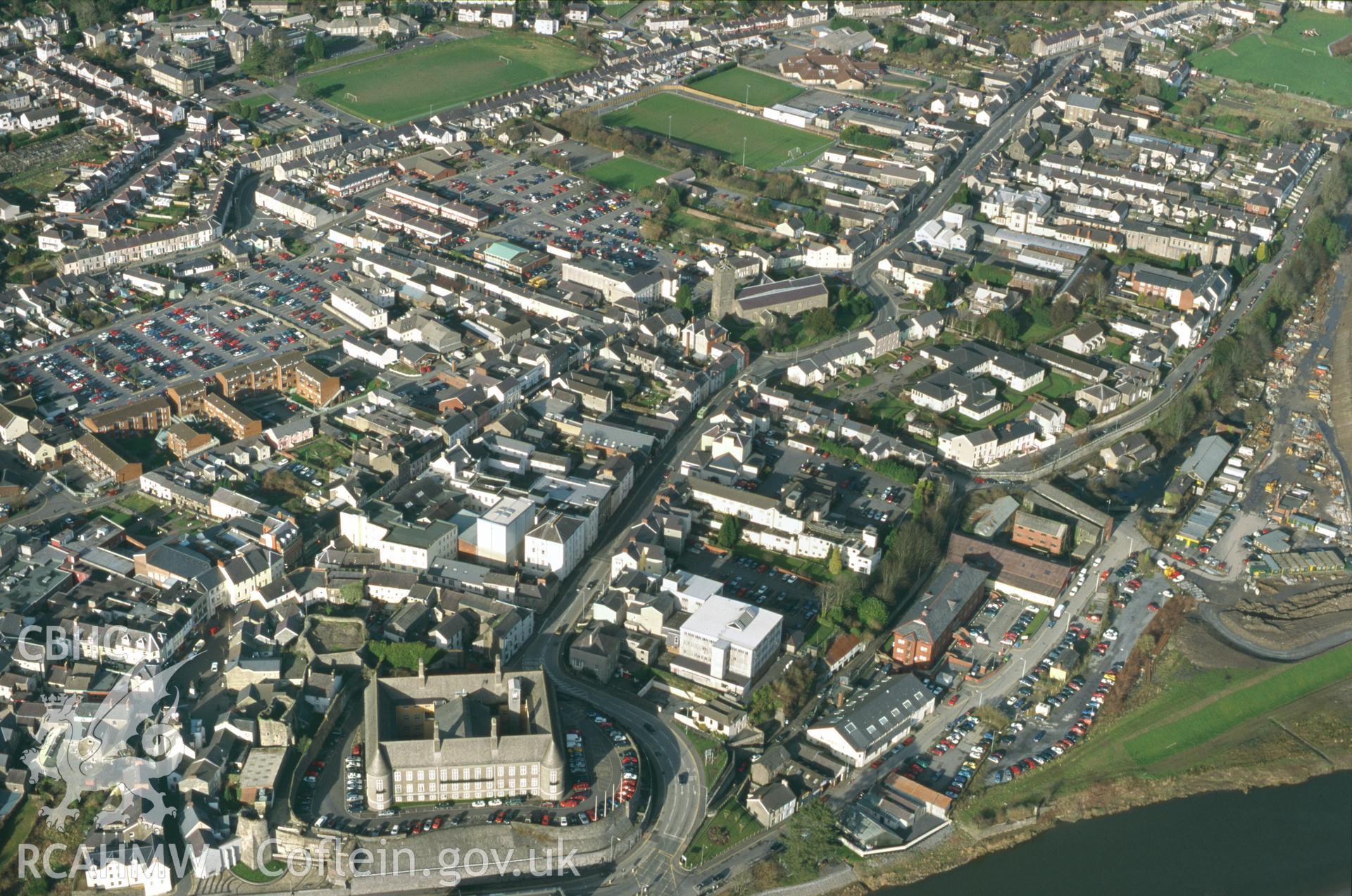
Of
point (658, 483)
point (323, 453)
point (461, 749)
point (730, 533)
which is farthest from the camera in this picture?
point (323, 453)

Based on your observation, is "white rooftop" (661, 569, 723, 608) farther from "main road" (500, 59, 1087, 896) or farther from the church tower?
the church tower

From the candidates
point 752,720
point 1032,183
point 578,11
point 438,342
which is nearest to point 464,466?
point 438,342

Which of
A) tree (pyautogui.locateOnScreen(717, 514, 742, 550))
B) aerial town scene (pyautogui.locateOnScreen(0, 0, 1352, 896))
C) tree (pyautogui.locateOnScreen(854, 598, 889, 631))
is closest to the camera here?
aerial town scene (pyautogui.locateOnScreen(0, 0, 1352, 896))

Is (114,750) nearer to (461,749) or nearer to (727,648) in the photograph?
(461,749)

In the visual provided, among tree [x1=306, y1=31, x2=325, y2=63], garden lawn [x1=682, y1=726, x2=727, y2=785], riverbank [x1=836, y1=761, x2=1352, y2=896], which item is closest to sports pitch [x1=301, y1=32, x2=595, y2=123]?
tree [x1=306, y1=31, x2=325, y2=63]

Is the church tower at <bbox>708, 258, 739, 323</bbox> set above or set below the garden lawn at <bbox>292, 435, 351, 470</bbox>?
above

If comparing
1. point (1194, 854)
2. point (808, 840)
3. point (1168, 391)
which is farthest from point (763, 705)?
point (1168, 391)

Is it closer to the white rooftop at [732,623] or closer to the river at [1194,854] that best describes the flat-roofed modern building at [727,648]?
the white rooftop at [732,623]
